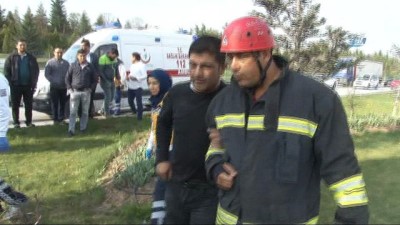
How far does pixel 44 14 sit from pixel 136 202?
262ft

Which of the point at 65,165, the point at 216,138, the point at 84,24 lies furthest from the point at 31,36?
the point at 216,138

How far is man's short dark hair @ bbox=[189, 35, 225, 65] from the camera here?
3057 millimetres

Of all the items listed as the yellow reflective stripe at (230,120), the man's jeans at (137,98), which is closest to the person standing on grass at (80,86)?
the man's jeans at (137,98)

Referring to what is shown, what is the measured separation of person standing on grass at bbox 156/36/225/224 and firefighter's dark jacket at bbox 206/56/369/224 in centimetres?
84

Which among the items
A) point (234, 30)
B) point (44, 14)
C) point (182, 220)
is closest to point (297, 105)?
point (234, 30)

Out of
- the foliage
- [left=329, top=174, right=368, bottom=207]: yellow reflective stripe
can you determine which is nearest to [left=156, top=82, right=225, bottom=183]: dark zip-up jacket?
[left=329, top=174, right=368, bottom=207]: yellow reflective stripe

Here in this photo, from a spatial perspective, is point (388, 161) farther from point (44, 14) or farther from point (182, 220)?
point (44, 14)

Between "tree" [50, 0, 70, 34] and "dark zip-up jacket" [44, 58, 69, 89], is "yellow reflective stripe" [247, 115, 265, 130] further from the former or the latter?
"tree" [50, 0, 70, 34]

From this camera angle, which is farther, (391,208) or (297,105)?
(391,208)

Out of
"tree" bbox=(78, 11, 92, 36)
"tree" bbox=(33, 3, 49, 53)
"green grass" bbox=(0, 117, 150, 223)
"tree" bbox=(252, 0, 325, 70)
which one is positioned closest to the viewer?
"green grass" bbox=(0, 117, 150, 223)

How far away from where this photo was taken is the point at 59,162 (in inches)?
298

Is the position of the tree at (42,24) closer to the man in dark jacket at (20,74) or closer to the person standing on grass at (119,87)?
the person standing on grass at (119,87)

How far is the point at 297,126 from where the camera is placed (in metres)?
2.12

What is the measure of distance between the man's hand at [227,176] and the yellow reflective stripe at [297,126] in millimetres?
319
